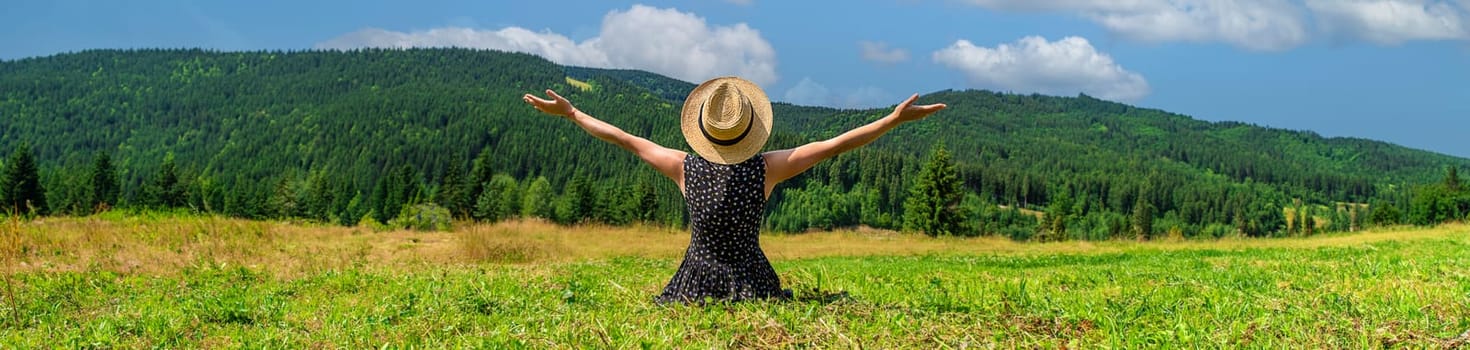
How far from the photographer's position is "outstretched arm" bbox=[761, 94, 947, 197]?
560cm

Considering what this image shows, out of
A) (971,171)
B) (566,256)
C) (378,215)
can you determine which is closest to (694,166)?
(566,256)

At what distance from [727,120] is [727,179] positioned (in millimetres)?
456

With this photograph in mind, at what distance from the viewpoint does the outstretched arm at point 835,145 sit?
5602mm

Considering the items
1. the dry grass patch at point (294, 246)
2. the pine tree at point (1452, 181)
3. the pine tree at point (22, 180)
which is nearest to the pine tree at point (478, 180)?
the pine tree at point (22, 180)

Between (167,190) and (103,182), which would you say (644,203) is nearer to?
(167,190)

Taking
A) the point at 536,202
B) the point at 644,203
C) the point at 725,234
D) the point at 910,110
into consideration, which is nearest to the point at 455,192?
the point at 644,203

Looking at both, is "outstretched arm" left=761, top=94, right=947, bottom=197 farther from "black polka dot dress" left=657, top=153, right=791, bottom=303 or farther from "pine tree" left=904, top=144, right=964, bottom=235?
"pine tree" left=904, top=144, right=964, bottom=235

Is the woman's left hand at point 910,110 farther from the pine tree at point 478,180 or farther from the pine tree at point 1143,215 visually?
the pine tree at point 1143,215

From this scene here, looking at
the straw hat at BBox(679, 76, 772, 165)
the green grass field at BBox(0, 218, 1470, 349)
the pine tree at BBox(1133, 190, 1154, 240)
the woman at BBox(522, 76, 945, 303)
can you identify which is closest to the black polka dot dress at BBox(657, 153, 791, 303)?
the woman at BBox(522, 76, 945, 303)

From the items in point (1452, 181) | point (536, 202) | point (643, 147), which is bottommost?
point (536, 202)

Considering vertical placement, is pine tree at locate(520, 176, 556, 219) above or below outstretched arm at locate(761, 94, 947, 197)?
below

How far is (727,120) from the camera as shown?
18.9 feet

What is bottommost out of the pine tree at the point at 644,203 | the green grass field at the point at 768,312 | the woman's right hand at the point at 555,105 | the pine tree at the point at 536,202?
the pine tree at the point at 536,202

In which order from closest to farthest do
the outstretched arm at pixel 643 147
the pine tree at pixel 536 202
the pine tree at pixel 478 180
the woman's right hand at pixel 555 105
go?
the outstretched arm at pixel 643 147, the woman's right hand at pixel 555 105, the pine tree at pixel 478 180, the pine tree at pixel 536 202
